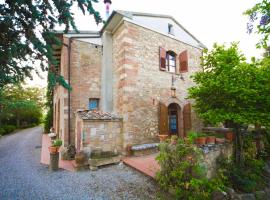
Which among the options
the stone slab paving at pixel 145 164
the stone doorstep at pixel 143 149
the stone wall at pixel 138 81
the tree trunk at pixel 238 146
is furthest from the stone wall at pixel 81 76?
the tree trunk at pixel 238 146

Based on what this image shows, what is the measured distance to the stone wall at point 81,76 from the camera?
31.0 feet

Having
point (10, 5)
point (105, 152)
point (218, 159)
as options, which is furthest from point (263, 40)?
point (105, 152)

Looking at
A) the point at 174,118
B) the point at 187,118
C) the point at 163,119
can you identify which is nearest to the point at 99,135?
the point at 163,119

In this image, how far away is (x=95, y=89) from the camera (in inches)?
397

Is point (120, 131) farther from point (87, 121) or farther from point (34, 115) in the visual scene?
point (34, 115)

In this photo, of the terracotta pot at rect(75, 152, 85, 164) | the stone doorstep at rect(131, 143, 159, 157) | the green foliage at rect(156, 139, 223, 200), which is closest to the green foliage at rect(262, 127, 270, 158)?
the green foliage at rect(156, 139, 223, 200)

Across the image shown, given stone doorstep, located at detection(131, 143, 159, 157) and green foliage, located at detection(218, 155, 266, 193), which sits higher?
stone doorstep, located at detection(131, 143, 159, 157)

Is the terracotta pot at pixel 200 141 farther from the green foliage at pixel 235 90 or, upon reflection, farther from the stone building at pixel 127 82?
the stone building at pixel 127 82

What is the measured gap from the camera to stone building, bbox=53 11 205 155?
8078 millimetres

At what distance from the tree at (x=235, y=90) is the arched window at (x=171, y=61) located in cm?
394

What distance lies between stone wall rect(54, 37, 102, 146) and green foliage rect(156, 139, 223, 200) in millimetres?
5599

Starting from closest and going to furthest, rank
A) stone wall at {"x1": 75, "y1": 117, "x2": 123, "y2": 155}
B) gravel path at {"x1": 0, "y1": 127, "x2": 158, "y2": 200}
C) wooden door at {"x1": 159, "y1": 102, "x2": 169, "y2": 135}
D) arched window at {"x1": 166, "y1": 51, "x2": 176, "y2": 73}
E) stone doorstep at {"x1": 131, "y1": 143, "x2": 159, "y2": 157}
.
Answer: gravel path at {"x1": 0, "y1": 127, "x2": 158, "y2": 200} → stone wall at {"x1": 75, "y1": 117, "x2": 123, "y2": 155} → stone doorstep at {"x1": 131, "y1": 143, "x2": 159, "y2": 157} → wooden door at {"x1": 159, "y1": 102, "x2": 169, "y2": 135} → arched window at {"x1": 166, "y1": 51, "x2": 176, "y2": 73}

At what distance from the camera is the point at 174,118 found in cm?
1031

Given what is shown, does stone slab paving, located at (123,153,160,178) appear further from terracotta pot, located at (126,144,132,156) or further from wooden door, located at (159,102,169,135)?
wooden door, located at (159,102,169,135)
